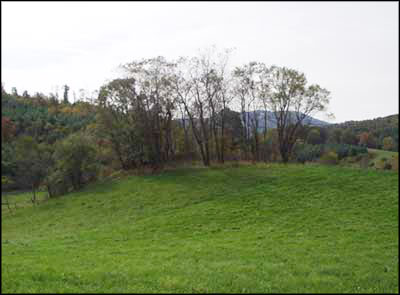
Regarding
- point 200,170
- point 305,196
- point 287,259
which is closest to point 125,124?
point 200,170

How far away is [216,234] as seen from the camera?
18.9 meters

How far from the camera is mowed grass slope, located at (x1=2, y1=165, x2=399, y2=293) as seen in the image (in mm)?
9469

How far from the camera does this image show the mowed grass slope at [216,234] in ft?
31.1

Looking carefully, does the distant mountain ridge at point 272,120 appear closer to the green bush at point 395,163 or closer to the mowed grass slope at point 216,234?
the mowed grass slope at point 216,234

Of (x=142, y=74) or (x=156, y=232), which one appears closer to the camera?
(x=156, y=232)

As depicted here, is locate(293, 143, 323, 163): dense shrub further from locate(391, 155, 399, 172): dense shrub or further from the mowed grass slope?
locate(391, 155, 399, 172): dense shrub

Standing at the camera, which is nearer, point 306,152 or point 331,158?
point 331,158

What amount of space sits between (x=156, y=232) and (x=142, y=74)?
80.5 feet

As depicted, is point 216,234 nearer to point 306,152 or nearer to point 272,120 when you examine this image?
point 306,152

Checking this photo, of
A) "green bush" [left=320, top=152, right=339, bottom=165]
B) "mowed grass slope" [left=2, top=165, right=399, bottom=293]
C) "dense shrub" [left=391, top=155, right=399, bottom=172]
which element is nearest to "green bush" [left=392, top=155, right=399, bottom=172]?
"dense shrub" [left=391, top=155, right=399, bottom=172]

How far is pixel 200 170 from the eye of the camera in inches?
1554

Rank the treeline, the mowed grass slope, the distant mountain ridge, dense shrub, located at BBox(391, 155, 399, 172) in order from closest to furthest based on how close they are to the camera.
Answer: the mowed grass slope
the treeline
dense shrub, located at BBox(391, 155, 399, 172)
the distant mountain ridge

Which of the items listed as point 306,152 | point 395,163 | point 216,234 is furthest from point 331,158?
point 216,234

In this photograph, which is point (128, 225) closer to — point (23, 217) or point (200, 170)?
point (23, 217)
